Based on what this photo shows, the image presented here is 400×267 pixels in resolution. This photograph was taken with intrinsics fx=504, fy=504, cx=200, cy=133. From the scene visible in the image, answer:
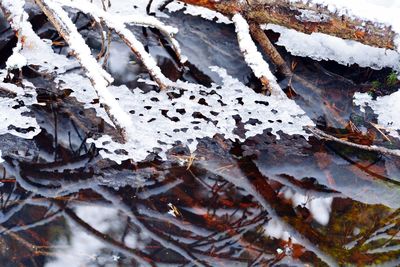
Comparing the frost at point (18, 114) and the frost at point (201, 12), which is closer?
the frost at point (18, 114)

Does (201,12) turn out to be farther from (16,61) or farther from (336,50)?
(16,61)

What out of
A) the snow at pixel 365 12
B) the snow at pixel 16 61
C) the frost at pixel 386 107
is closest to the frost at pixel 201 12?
the snow at pixel 365 12

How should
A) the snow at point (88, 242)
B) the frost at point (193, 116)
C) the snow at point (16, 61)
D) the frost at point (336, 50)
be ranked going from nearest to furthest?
1. the snow at point (88, 242)
2. the frost at point (193, 116)
3. the snow at point (16, 61)
4. the frost at point (336, 50)

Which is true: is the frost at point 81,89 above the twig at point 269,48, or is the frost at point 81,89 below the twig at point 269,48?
below

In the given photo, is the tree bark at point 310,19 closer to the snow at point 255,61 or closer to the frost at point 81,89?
the snow at point 255,61

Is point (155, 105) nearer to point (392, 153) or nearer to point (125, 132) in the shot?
point (125, 132)

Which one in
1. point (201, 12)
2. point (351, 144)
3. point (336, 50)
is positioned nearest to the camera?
point (351, 144)

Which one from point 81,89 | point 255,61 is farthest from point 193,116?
point 81,89
